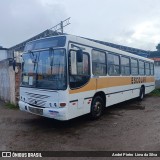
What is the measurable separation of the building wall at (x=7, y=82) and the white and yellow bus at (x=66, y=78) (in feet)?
12.6

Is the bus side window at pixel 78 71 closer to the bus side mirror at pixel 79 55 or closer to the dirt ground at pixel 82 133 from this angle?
the bus side mirror at pixel 79 55

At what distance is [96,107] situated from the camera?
26.1 ft

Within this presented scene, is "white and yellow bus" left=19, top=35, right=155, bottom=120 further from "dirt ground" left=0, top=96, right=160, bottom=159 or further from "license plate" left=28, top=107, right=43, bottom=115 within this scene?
"dirt ground" left=0, top=96, right=160, bottom=159

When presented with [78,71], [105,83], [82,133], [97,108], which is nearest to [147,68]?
[105,83]

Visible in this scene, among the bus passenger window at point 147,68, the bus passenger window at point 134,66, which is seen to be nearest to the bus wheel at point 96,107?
the bus passenger window at point 134,66

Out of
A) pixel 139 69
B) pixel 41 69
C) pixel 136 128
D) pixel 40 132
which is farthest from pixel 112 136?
pixel 139 69

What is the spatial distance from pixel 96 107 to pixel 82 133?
1.73 metres

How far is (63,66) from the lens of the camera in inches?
247

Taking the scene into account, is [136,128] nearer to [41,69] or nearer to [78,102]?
[78,102]

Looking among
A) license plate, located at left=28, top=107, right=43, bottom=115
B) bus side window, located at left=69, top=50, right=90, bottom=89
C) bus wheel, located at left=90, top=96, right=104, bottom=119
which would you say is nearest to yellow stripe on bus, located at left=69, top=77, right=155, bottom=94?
bus side window, located at left=69, top=50, right=90, bottom=89

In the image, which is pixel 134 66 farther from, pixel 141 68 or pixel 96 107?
pixel 96 107

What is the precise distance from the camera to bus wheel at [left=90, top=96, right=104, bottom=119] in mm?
7777

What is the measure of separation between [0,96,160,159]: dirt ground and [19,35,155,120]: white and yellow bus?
0.58 metres

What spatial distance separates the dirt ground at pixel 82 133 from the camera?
5.34m
